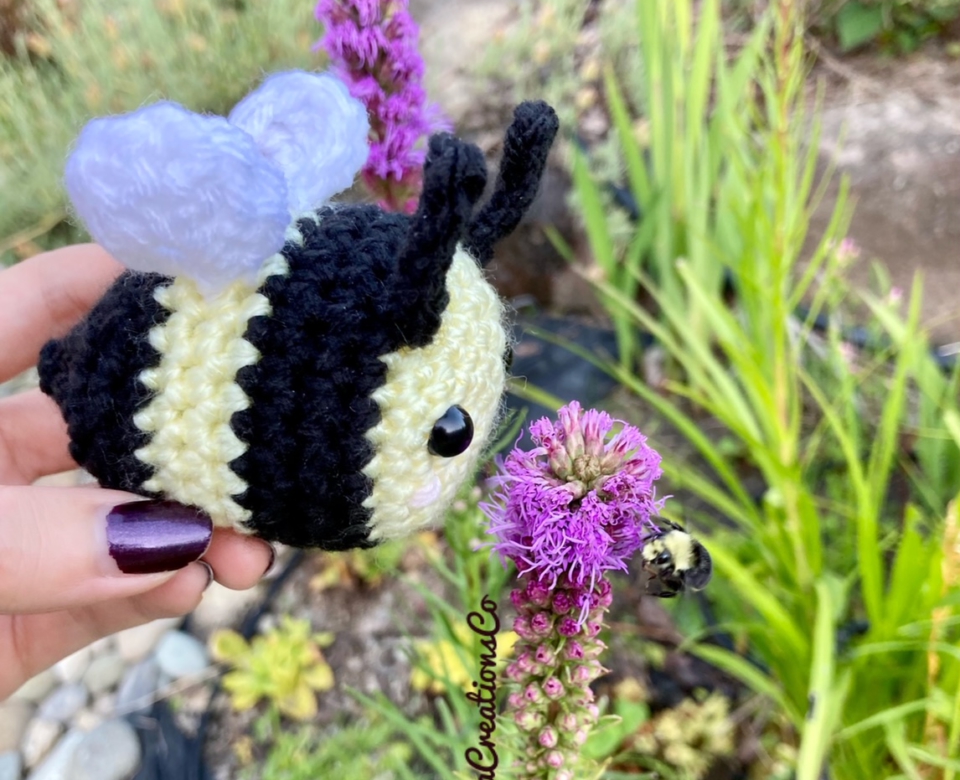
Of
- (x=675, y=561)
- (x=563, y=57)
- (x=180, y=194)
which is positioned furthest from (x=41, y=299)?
(x=563, y=57)

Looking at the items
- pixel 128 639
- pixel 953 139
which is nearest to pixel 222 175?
pixel 128 639

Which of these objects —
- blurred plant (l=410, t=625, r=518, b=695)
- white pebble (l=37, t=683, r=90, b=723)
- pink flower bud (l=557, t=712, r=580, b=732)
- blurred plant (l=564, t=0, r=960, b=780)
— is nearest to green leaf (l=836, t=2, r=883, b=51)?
blurred plant (l=564, t=0, r=960, b=780)

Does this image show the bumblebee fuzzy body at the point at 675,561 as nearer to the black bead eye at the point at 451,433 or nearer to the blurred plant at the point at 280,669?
the black bead eye at the point at 451,433

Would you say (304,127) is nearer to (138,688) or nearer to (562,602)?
(562,602)

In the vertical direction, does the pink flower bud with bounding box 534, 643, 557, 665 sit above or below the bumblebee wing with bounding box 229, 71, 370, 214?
below

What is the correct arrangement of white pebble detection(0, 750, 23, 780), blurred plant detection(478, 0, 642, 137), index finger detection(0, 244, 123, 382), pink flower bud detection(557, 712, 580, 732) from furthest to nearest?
blurred plant detection(478, 0, 642, 137)
white pebble detection(0, 750, 23, 780)
index finger detection(0, 244, 123, 382)
pink flower bud detection(557, 712, 580, 732)

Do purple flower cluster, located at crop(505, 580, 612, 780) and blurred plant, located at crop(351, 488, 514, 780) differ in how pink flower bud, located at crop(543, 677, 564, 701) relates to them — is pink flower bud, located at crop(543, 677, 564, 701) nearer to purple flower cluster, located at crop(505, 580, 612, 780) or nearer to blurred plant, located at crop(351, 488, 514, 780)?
purple flower cluster, located at crop(505, 580, 612, 780)
